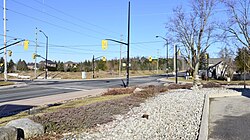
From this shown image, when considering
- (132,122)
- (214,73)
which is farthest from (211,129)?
(214,73)

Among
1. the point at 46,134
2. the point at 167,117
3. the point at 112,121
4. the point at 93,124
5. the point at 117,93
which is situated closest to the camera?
the point at 46,134

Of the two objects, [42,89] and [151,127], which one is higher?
[151,127]

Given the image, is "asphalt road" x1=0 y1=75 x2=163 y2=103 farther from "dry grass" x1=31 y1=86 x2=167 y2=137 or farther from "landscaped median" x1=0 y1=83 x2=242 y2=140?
"landscaped median" x1=0 y1=83 x2=242 y2=140

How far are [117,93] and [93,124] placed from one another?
1251cm

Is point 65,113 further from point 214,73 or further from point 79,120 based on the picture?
point 214,73

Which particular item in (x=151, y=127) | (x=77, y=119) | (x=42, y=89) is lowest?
(x=42, y=89)

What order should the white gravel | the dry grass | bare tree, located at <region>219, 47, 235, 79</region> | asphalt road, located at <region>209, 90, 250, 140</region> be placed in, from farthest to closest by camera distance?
bare tree, located at <region>219, 47, 235, 79</region>
asphalt road, located at <region>209, 90, 250, 140</region>
the dry grass
the white gravel

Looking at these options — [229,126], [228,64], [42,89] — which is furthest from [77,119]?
[228,64]

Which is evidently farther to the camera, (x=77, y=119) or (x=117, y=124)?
(x=77, y=119)

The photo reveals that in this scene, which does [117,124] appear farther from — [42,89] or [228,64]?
[228,64]

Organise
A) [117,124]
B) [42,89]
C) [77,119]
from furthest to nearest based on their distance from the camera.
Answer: [42,89]
[77,119]
[117,124]

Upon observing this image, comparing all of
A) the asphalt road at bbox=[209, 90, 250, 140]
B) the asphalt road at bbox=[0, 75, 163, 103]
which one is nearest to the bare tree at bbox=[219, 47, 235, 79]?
the asphalt road at bbox=[0, 75, 163, 103]

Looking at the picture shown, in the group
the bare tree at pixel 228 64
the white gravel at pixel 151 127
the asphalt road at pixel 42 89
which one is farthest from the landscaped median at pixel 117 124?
the bare tree at pixel 228 64

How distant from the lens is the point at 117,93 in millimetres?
21547
